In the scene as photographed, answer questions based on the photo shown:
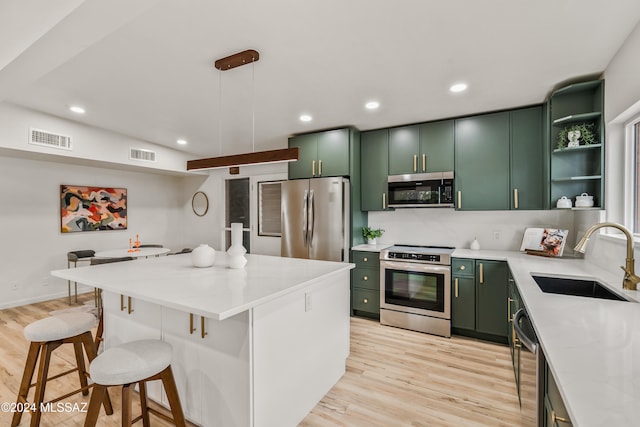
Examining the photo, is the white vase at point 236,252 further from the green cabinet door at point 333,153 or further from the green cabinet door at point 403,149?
the green cabinet door at point 403,149

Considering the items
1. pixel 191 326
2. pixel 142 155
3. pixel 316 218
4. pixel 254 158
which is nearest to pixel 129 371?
pixel 191 326

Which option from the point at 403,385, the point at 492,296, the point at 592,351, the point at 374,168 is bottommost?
the point at 403,385

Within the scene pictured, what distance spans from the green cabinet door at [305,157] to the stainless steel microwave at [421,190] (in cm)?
106

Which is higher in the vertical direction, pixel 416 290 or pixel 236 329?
pixel 236 329

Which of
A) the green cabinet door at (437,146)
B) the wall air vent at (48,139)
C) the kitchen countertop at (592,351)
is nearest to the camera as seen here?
the kitchen countertop at (592,351)

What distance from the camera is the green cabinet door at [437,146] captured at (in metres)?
3.44

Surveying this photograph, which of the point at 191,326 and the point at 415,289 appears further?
the point at 415,289

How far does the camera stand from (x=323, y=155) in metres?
3.92

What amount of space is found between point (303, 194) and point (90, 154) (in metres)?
3.02

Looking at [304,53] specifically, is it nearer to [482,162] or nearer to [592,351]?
[592,351]

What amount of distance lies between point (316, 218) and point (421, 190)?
1.31m

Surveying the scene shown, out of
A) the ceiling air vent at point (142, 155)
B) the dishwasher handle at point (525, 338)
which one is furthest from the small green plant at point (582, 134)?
the ceiling air vent at point (142, 155)

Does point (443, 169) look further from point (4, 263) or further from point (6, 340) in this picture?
point (4, 263)

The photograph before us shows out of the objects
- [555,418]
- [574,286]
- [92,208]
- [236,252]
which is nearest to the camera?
[555,418]
